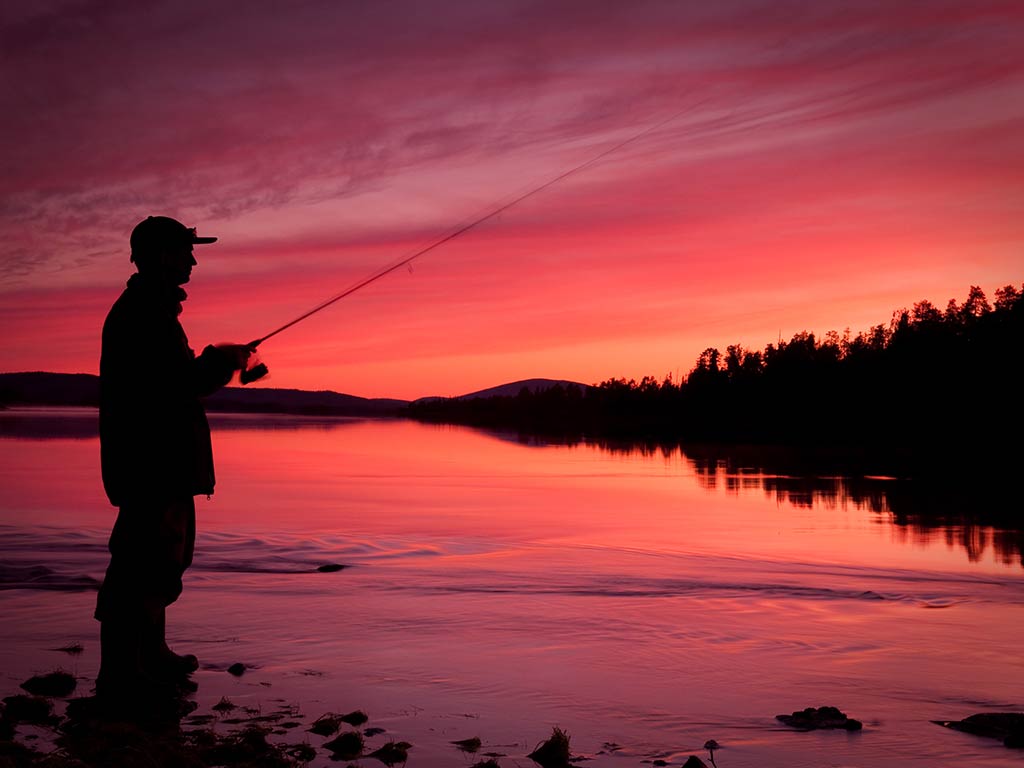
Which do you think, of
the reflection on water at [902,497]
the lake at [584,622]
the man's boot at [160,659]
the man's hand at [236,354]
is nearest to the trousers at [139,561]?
the man's boot at [160,659]

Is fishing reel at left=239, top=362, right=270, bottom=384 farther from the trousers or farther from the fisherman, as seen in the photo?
the trousers

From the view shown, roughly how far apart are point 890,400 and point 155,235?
74.8m

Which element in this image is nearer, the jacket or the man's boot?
the jacket

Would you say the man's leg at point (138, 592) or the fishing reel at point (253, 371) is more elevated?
the fishing reel at point (253, 371)

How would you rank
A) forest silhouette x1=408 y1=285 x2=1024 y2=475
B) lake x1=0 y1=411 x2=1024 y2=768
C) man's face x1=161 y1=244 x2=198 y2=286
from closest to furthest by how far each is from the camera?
lake x1=0 y1=411 x2=1024 y2=768
man's face x1=161 y1=244 x2=198 y2=286
forest silhouette x1=408 y1=285 x2=1024 y2=475

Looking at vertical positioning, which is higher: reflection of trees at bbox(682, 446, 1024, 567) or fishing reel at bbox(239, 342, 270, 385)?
fishing reel at bbox(239, 342, 270, 385)

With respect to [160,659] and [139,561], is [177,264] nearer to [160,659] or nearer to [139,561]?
[139,561]

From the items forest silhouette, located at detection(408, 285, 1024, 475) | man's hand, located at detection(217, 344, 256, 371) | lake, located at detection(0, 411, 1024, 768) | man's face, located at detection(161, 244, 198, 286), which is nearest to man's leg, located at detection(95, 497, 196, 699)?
lake, located at detection(0, 411, 1024, 768)

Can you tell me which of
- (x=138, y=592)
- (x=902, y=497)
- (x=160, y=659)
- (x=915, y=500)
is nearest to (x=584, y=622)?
(x=160, y=659)

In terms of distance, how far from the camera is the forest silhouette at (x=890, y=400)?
42.5 metres

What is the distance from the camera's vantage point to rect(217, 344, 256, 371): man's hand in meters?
5.09

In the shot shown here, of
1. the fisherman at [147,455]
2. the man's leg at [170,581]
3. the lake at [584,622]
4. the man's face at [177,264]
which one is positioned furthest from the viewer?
the man's face at [177,264]

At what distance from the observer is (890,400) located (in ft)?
242

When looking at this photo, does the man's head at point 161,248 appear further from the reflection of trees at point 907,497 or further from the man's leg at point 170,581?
the reflection of trees at point 907,497
